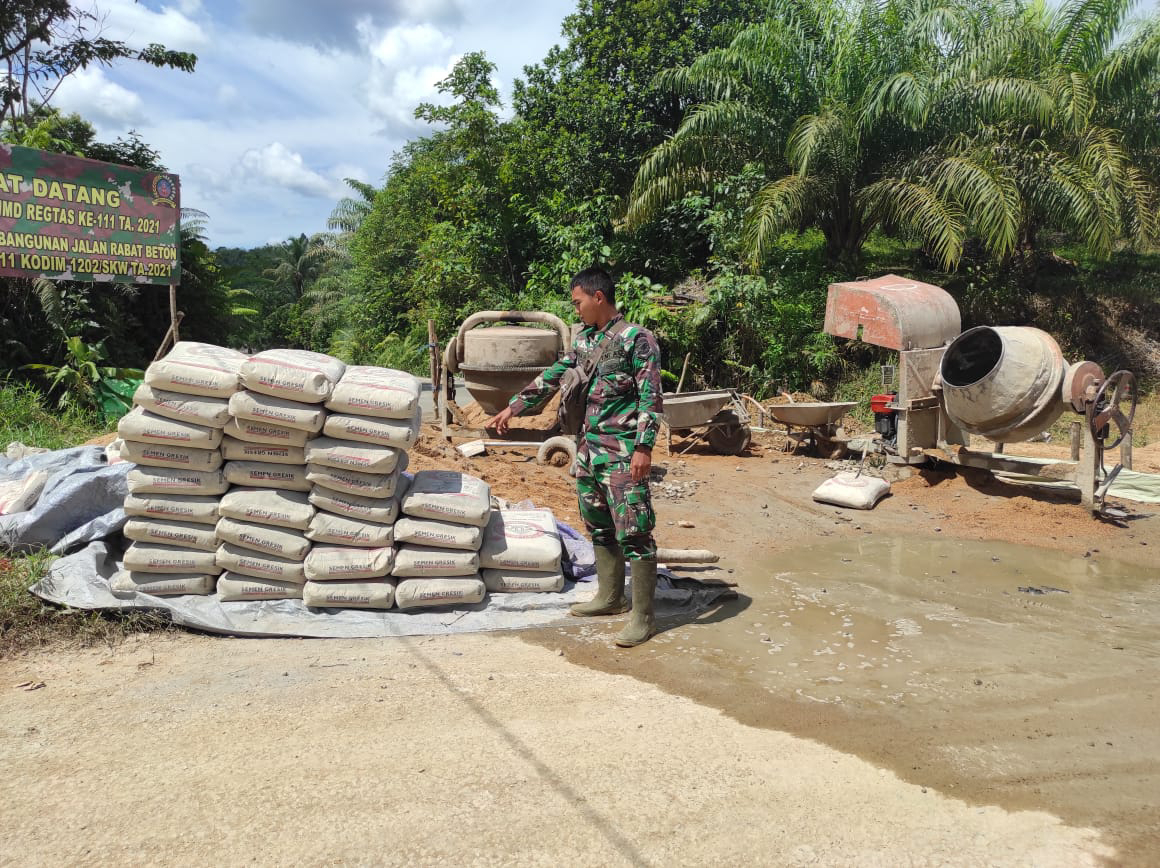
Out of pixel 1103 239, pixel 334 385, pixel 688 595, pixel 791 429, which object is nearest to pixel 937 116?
pixel 1103 239

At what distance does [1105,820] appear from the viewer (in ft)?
8.68

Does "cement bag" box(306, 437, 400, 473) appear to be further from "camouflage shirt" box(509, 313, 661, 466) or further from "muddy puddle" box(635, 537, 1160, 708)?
"muddy puddle" box(635, 537, 1160, 708)

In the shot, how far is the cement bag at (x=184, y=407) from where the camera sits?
434 centimetres

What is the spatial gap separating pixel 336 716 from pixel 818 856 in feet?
6.33

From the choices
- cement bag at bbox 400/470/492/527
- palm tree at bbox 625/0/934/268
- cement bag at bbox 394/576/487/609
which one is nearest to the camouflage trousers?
cement bag at bbox 400/470/492/527

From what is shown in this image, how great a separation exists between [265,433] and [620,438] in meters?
1.88

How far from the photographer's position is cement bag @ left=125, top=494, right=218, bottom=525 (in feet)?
14.4

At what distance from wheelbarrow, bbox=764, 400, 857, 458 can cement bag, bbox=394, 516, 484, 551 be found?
5.69m

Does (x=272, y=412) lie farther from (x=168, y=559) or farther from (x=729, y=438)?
(x=729, y=438)

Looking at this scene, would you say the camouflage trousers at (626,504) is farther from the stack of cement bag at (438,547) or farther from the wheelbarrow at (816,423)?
the wheelbarrow at (816,423)

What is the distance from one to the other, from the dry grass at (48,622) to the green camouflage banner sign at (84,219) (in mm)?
5312

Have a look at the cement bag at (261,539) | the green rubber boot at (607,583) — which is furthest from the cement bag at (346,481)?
the green rubber boot at (607,583)

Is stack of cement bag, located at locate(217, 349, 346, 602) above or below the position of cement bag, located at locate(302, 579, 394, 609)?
above

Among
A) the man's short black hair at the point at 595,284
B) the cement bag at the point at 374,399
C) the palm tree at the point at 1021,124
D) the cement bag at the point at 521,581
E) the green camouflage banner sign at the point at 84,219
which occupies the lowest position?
the cement bag at the point at 521,581
